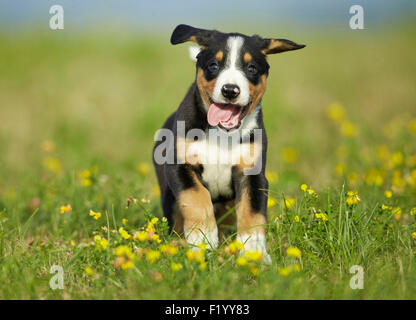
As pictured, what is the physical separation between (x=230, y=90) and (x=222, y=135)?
372mm

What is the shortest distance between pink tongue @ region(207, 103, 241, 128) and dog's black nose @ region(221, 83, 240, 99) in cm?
17

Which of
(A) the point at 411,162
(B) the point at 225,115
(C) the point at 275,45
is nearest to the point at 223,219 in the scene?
(B) the point at 225,115

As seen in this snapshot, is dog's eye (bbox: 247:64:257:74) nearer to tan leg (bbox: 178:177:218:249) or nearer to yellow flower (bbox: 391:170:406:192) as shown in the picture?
tan leg (bbox: 178:177:218:249)

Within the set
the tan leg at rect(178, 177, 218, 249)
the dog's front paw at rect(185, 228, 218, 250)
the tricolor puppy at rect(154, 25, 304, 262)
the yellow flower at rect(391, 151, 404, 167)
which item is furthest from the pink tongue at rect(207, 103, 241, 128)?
the yellow flower at rect(391, 151, 404, 167)

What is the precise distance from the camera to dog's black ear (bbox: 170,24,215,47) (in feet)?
11.5

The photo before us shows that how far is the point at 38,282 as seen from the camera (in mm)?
3021

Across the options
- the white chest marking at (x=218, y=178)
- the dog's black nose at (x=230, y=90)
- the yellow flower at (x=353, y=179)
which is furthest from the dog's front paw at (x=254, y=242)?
the yellow flower at (x=353, y=179)

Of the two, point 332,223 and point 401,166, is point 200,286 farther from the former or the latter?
point 401,166

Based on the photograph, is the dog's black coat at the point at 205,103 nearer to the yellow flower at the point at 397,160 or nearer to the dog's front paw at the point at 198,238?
the dog's front paw at the point at 198,238

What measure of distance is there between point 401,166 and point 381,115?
3535mm

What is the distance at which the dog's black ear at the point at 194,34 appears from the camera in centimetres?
349

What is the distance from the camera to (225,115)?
134 inches

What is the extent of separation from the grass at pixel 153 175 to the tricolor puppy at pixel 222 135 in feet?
0.60
